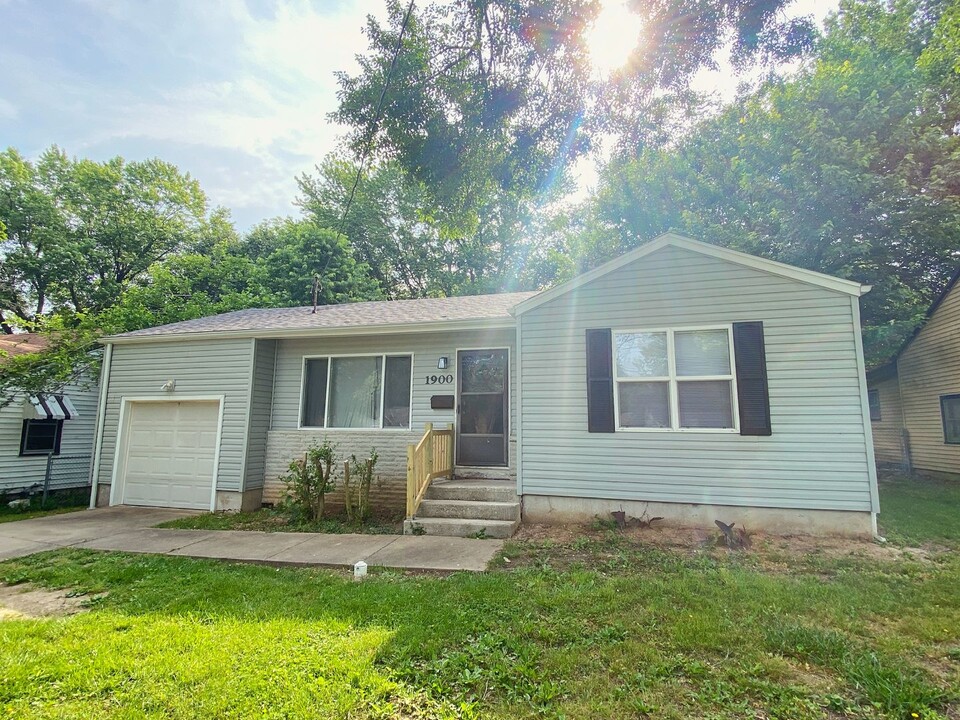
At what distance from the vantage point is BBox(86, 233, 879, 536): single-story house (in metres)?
5.84

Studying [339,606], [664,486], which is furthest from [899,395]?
[339,606]

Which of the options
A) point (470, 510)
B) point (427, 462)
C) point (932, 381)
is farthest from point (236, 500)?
point (932, 381)

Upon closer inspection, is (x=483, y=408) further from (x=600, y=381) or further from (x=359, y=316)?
(x=359, y=316)

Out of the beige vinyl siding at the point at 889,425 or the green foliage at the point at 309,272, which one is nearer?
the beige vinyl siding at the point at 889,425

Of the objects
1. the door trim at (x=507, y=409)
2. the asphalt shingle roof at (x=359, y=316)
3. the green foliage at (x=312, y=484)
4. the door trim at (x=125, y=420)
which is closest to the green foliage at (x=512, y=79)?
the asphalt shingle roof at (x=359, y=316)

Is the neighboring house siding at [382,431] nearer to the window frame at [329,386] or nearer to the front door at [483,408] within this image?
the window frame at [329,386]

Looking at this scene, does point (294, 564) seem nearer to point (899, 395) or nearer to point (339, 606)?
point (339, 606)

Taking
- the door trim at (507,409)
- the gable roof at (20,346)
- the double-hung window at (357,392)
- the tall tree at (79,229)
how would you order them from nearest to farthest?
the door trim at (507,409) → the double-hung window at (357,392) → the gable roof at (20,346) → the tall tree at (79,229)

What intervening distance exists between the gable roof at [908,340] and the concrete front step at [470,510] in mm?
11291

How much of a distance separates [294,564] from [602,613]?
333 centimetres

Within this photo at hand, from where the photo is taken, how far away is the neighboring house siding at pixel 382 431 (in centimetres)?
792

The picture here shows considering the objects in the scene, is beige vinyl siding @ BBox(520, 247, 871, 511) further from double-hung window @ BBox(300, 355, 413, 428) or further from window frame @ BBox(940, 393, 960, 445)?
window frame @ BBox(940, 393, 960, 445)

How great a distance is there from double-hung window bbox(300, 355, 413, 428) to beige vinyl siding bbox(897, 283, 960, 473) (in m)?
12.0

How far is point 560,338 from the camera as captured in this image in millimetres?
6871
